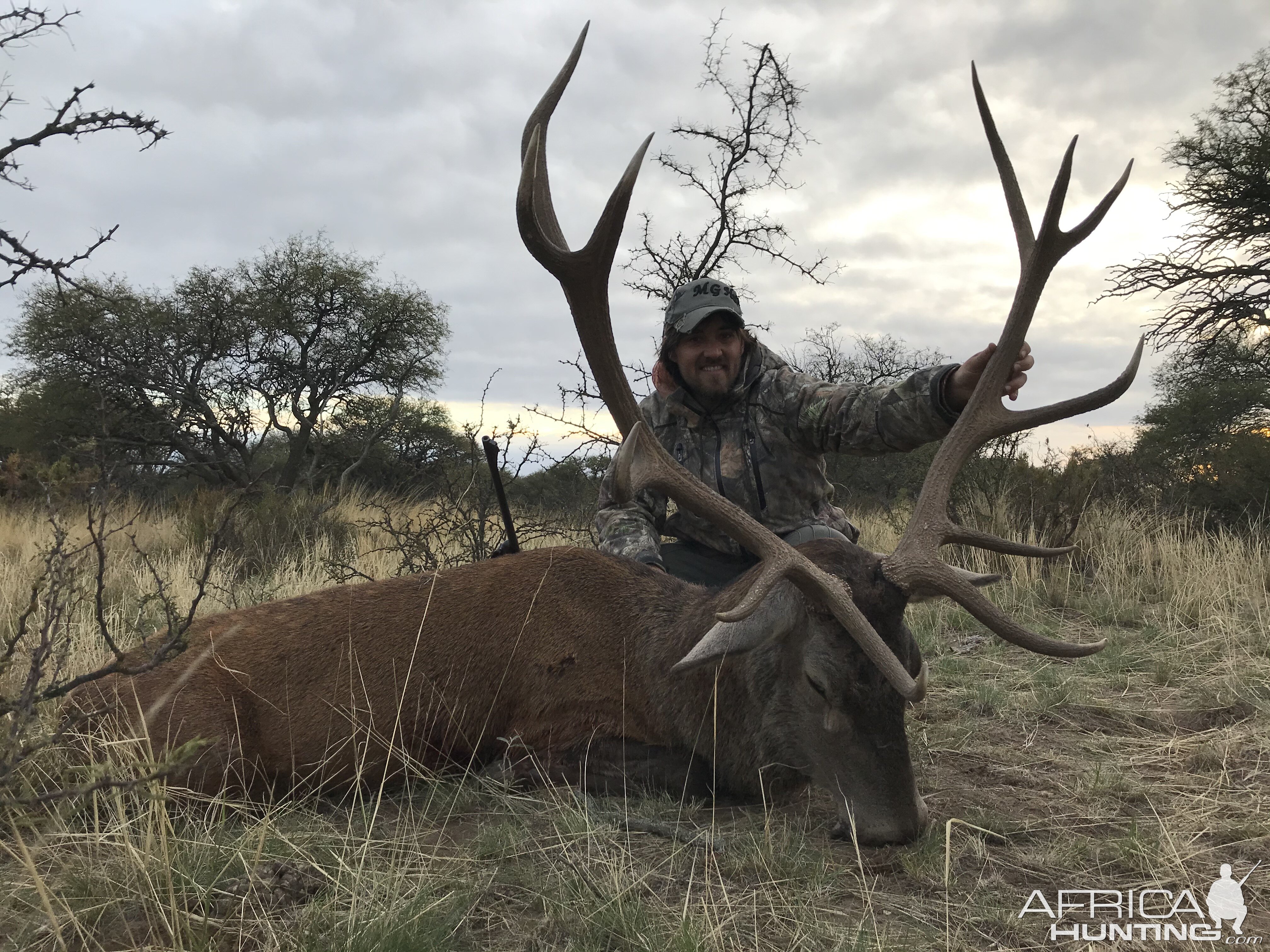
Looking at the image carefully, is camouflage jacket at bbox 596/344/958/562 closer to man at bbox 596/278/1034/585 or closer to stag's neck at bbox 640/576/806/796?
man at bbox 596/278/1034/585

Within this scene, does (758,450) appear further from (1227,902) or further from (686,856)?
(1227,902)

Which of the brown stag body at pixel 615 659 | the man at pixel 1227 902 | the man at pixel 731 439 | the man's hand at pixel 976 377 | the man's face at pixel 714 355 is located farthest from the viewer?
the man's face at pixel 714 355

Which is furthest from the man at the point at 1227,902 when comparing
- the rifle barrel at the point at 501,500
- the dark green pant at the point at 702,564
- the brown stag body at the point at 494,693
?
the rifle barrel at the point at 501,500

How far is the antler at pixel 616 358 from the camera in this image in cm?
296

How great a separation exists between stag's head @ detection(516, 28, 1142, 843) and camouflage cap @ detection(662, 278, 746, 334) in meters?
1.89

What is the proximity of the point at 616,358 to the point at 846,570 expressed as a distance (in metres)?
1.18

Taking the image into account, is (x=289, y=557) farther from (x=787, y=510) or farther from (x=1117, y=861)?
(x=1117, y=861)

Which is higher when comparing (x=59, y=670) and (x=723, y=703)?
Answer: (x=59, y=670)

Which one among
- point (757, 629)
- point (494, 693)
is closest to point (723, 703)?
point (757, 629)

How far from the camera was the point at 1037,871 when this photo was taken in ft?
8.79

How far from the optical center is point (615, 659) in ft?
11.6

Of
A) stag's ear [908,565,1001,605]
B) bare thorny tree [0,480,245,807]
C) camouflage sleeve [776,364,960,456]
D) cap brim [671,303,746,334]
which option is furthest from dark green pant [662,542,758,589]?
bare thorny tree [0,480,245,807]

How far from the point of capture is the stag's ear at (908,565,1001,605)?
126 inches

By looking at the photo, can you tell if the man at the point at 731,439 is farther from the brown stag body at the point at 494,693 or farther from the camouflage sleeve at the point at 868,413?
the brown stag body at the point at 494,693
